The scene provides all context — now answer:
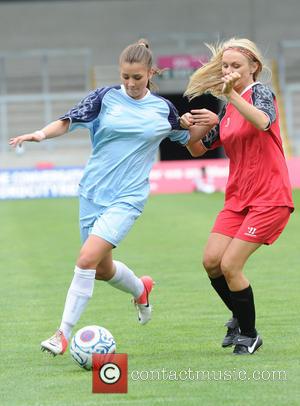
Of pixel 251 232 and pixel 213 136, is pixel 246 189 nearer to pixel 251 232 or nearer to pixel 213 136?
pixel 251 232

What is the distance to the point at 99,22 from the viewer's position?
3469 cm

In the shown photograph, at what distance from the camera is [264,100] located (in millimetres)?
6930

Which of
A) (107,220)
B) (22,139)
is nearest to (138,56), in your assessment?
(22,139)

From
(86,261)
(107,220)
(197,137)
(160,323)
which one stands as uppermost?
(197,137)

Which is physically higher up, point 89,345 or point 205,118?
point 205,118

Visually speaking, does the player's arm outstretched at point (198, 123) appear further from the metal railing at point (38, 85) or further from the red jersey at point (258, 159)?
the metal railing at point (38, 85)

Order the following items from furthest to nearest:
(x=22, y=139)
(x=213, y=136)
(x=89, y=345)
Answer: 1. (x=213, y=136)
2. (x=22, y=139)
3. (x=89, y=345)

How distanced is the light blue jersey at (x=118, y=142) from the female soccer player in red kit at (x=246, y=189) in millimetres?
540

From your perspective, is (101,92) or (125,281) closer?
(101,92)

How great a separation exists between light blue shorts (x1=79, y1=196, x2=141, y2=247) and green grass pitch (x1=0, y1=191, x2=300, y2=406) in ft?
2.79

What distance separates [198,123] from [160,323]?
1970 mm

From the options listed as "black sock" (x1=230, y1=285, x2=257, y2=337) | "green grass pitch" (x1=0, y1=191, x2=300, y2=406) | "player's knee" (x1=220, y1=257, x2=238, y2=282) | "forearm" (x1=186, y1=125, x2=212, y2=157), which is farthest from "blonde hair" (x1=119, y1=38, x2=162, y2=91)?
"green grass pitch" (x1=0, y1=191, x2=300, y2=406)

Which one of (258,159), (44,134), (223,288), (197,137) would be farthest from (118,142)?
(223,288)

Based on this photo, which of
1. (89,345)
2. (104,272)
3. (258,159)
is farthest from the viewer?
(104,272)
